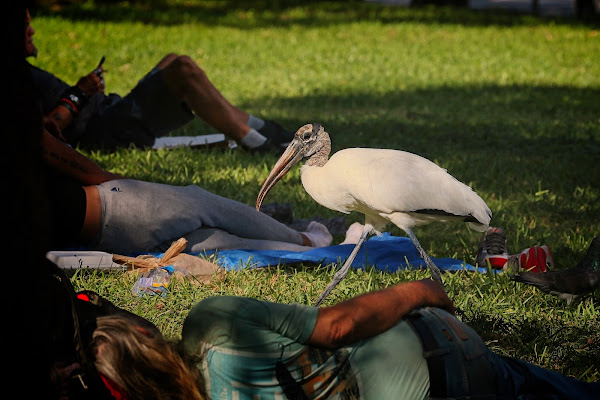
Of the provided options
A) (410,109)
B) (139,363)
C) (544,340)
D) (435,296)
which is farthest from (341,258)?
(410,109)

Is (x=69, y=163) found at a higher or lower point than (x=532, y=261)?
higher

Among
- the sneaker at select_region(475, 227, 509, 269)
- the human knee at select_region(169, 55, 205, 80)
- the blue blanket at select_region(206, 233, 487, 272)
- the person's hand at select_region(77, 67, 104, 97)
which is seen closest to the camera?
the blue blanket at select_region(206, 233, 487, 272)

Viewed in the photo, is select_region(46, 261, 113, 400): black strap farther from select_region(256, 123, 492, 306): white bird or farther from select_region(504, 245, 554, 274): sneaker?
select_region(504, 245, 554, 274): sneaker

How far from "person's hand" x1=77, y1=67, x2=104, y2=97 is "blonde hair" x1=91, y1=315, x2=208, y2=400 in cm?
345

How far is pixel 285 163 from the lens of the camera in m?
3.71

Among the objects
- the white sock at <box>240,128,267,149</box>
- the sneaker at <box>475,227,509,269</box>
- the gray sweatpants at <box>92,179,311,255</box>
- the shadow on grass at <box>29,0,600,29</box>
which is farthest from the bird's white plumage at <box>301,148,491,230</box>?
the shadow on grass at <box>29,0,600,29</box>

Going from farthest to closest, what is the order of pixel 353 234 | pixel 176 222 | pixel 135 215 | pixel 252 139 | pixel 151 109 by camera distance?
pixel 252 139, pixel 151 109, pixel 353 234, pixel 176 222, pixel 135 215

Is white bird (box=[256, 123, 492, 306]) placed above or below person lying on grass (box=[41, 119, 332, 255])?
above

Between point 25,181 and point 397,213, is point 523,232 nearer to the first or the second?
point 397,213

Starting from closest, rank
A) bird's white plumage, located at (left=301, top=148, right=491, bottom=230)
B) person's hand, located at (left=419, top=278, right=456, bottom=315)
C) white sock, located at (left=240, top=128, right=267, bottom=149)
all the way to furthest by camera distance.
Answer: person's hand, located at (left=419, top=278, right=456, bottom=315)
bird's white plumage, located at (left=301, top=148, right=491, bottom=230)
white sock, located at (left=240, top=128, right=267, bottom=149)

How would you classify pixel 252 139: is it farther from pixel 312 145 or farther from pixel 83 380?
pixel 83 380

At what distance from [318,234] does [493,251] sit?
1.02m

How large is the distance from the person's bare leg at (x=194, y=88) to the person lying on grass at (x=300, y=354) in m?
3.57

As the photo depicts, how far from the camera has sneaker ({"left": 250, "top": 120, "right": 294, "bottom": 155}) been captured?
6141 mm
